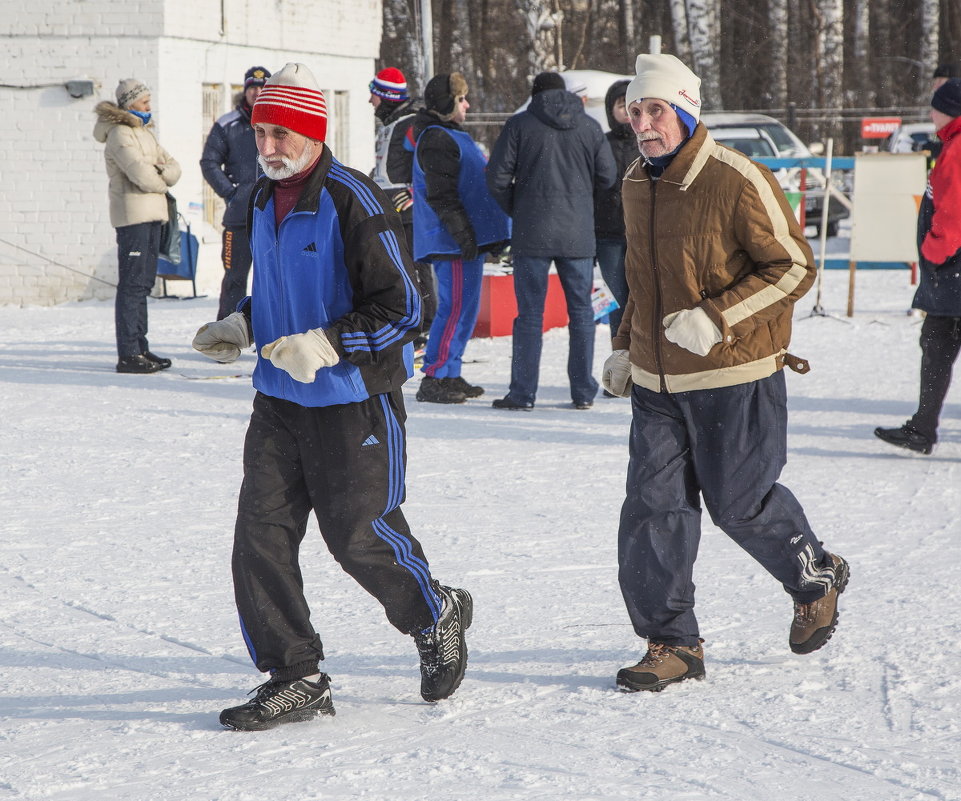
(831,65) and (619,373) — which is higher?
(831,65)

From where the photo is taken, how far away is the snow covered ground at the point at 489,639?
3.19m

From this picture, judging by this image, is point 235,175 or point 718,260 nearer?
point 718,260

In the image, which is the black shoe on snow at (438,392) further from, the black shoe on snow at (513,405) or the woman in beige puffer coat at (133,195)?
the woman in beige puffer coat at (133,195)

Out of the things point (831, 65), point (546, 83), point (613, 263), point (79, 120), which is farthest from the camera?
point (831, 65)

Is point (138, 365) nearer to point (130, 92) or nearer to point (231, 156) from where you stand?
point (231, 156)

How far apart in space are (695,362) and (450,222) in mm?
4374

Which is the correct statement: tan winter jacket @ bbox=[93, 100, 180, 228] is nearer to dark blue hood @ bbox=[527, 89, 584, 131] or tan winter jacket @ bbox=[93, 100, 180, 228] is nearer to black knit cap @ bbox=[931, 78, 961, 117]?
dark blue hood @ bbox=[527, 89, 584, 131]

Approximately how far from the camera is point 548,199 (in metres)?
7.62

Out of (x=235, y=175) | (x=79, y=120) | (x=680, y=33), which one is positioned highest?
(x=680, y=33)

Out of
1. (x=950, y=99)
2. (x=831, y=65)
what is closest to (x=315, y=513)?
(x=950, y=99)

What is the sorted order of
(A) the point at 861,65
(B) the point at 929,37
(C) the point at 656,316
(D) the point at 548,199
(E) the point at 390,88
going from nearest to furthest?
(C) the point at 656,316
(D) the point at 548,199
(E) the point at 390,88
(B) the point at 929,37
(A) the point at 861,65

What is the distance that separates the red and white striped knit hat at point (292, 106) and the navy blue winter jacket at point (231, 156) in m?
5.70

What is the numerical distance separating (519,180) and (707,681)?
14.4 feet

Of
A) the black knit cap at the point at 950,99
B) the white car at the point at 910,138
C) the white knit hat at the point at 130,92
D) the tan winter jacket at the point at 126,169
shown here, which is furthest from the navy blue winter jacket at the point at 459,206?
the white car at the point at 910,138
